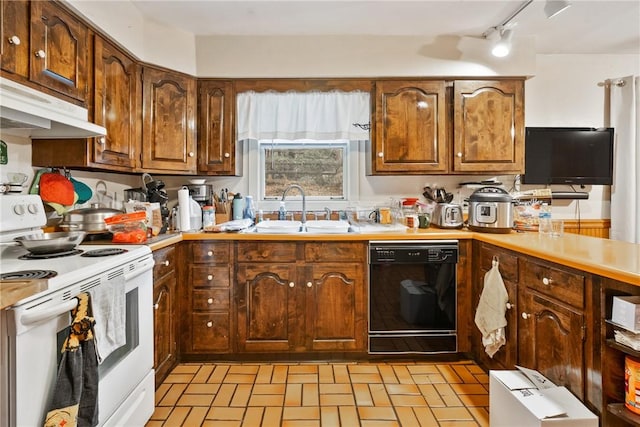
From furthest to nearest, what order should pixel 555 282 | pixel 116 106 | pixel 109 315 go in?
pixel 116 106 → pixel 555 282 → pixel 109 315

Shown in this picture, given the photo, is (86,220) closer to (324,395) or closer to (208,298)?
(208,298)

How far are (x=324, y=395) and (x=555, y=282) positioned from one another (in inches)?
53.1

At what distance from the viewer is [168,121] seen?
8.55 ft

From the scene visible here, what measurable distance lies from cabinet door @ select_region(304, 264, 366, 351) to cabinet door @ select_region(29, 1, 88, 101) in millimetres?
1724

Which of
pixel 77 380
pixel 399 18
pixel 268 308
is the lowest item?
pixel 268 308

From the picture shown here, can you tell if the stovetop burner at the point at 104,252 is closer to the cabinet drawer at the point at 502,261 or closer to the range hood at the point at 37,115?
the range hood at the point at 37,115

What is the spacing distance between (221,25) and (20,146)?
1518 millimetres

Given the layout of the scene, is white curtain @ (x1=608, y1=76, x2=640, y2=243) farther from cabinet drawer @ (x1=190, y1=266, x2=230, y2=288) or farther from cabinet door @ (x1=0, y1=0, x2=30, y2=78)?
cabinet door @ (x1=0, y1=0, x2=30, y2=78)

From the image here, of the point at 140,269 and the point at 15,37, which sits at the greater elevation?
the point at 15,37

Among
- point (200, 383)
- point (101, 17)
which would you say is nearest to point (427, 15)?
point (101, 17)

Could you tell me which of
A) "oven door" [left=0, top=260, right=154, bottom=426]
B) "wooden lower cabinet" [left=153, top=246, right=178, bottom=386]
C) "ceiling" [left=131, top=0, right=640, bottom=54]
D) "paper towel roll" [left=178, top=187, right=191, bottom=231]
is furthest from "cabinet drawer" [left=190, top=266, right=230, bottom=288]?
"ceiling" [left=131, top=0, right=640, bottom=54]

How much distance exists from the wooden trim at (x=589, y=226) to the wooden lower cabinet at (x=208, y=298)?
2861 millimetres

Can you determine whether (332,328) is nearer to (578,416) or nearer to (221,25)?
(578,416)

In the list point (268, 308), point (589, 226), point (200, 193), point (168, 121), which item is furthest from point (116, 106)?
point (589, 226)
